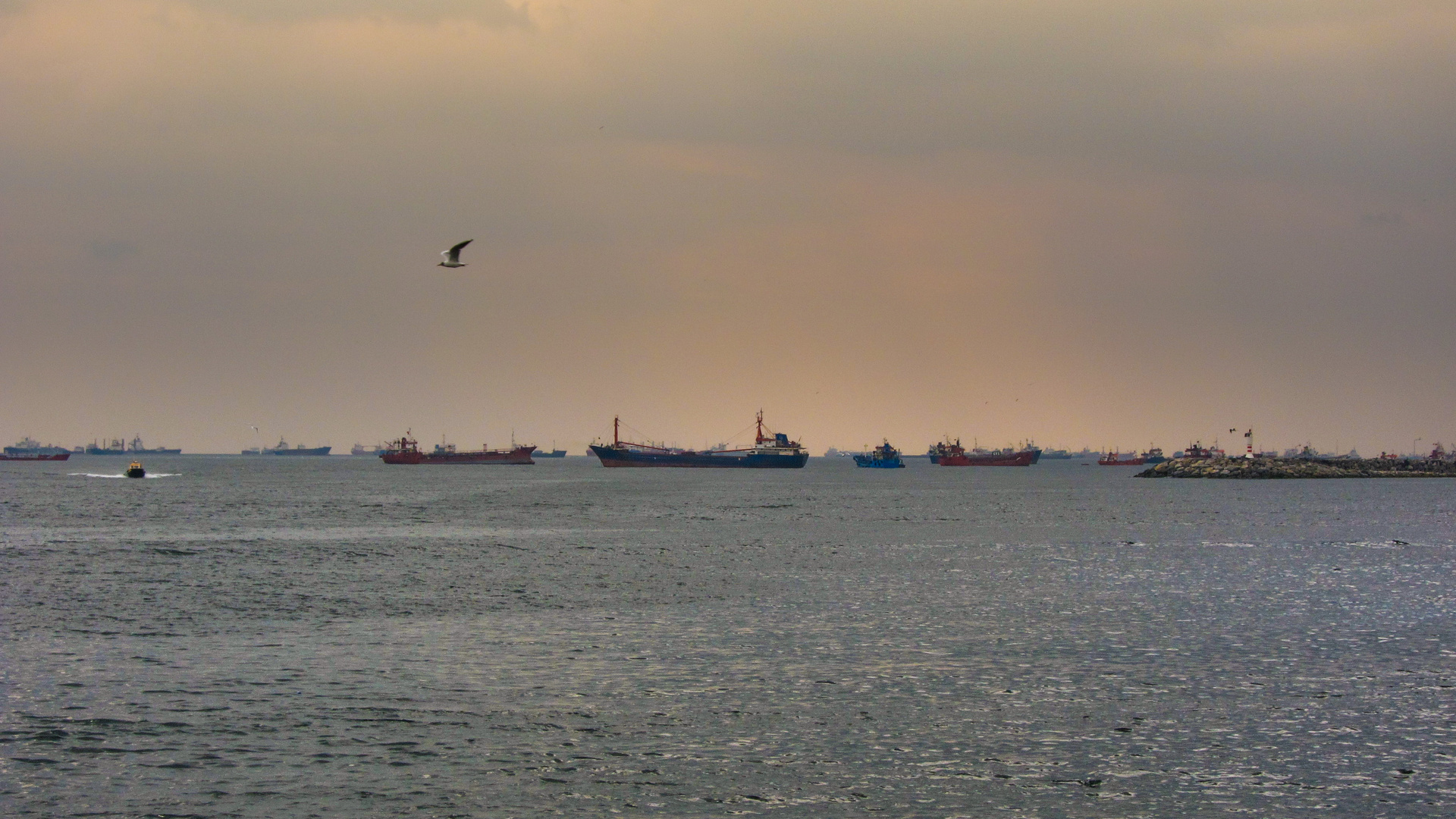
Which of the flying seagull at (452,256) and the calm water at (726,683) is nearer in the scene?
the calm water at (726,683)

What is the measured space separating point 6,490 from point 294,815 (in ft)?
584

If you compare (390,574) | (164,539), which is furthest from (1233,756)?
(164,539)

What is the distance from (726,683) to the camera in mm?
28984

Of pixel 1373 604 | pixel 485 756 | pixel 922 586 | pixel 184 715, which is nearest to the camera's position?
pixel 485 756

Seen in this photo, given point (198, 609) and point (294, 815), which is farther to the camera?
point (198, 609)

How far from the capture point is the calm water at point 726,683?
19.9 meters

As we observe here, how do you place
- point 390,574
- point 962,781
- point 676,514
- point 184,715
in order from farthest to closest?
point 676,514 < point 390,574 < point 184,715 < point 962,781

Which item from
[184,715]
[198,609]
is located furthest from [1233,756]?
[198,609]

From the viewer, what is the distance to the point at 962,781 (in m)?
20.3

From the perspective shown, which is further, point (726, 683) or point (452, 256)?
point (452, 256)

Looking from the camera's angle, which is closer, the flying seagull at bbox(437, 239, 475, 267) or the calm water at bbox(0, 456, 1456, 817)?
the calm water at bbox(0, 456, 1456, 817)

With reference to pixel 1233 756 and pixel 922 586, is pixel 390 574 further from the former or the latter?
pixel 1233 756

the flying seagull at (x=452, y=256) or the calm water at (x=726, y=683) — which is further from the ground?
the flying seagull at (x=452, y=256)

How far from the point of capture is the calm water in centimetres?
1989
